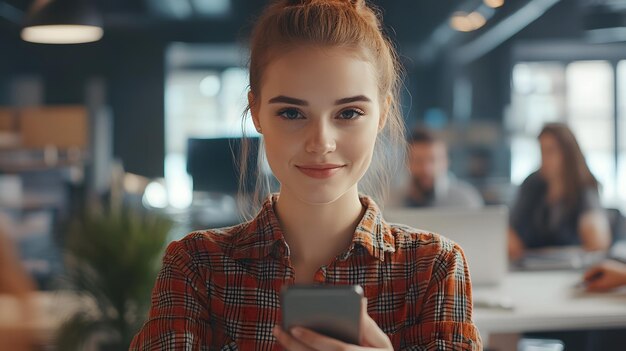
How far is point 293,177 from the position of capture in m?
1.21

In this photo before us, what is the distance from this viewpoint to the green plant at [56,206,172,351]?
10.3ft

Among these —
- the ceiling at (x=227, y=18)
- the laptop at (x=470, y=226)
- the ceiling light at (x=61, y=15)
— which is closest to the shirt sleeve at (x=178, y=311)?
the laptop at (x=470, y=226)

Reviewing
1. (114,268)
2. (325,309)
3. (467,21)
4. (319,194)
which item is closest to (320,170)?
(319,194)

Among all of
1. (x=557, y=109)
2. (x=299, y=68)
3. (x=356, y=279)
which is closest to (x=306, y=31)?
(x=299, y=68)

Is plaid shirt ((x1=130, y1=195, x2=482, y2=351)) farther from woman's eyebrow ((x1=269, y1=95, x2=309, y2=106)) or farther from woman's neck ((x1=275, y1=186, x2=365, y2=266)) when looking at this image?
woman's eyebrow ((x1=269, y1=95, x2=309, y2=106))

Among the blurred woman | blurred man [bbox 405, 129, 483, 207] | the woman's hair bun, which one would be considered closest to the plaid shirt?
the woman's hair bun

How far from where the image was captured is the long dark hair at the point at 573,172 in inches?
175

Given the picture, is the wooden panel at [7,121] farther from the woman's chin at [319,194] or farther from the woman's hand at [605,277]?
the woman's chin at [319,194]

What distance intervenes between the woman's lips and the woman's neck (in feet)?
0.29

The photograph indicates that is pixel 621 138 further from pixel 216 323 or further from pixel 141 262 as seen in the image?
pixel 216 323

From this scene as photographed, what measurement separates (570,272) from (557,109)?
7.33 m

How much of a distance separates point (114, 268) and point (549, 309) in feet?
5.29

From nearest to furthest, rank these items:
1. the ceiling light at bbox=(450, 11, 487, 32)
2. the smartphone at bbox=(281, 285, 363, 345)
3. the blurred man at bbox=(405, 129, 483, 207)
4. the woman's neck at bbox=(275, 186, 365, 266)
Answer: the smartphone at bbox=(281, 285, 363, 345) < the woman's neck at bbox=(275, 186, 365, 266) < the blurred man at bbox=(405, 129, 483, 207) < the ceiling light at bbox=(450, 11, 487, 32)

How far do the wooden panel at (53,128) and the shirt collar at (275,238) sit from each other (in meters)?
7.97
